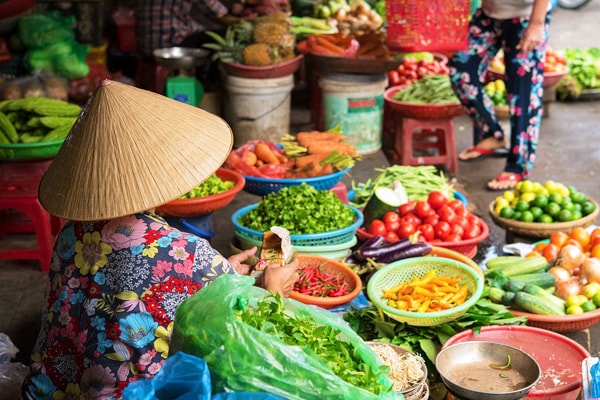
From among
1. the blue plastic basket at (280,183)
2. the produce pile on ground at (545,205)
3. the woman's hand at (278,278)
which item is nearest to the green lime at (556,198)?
the produce pile on ground at (545,205)

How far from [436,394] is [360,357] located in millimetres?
1389

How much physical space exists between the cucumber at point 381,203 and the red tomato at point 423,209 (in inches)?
4.6

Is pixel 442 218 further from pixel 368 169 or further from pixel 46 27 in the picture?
pixel 46 27

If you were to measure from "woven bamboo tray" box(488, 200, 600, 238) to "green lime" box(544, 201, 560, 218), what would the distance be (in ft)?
0.26

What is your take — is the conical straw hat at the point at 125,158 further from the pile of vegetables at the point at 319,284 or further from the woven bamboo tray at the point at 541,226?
the woven bamboo tray at the point at 541,226

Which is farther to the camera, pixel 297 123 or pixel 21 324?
pixel 297 123

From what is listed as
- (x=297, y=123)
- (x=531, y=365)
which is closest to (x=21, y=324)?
(x=531, y=365)

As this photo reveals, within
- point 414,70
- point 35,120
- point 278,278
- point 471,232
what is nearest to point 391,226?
point 471,232

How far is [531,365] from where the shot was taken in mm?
2928

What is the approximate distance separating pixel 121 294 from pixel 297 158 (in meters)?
2.80

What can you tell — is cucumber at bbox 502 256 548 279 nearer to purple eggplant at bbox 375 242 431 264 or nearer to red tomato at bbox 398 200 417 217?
purple eggplant at bbox 375 242 431 264

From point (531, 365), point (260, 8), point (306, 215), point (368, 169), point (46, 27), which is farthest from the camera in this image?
point (260, 8)

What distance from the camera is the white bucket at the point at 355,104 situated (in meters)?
6.86

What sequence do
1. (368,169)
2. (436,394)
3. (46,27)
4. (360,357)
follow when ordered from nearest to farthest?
(360,357), (436,394), (368,169), (46,27)
